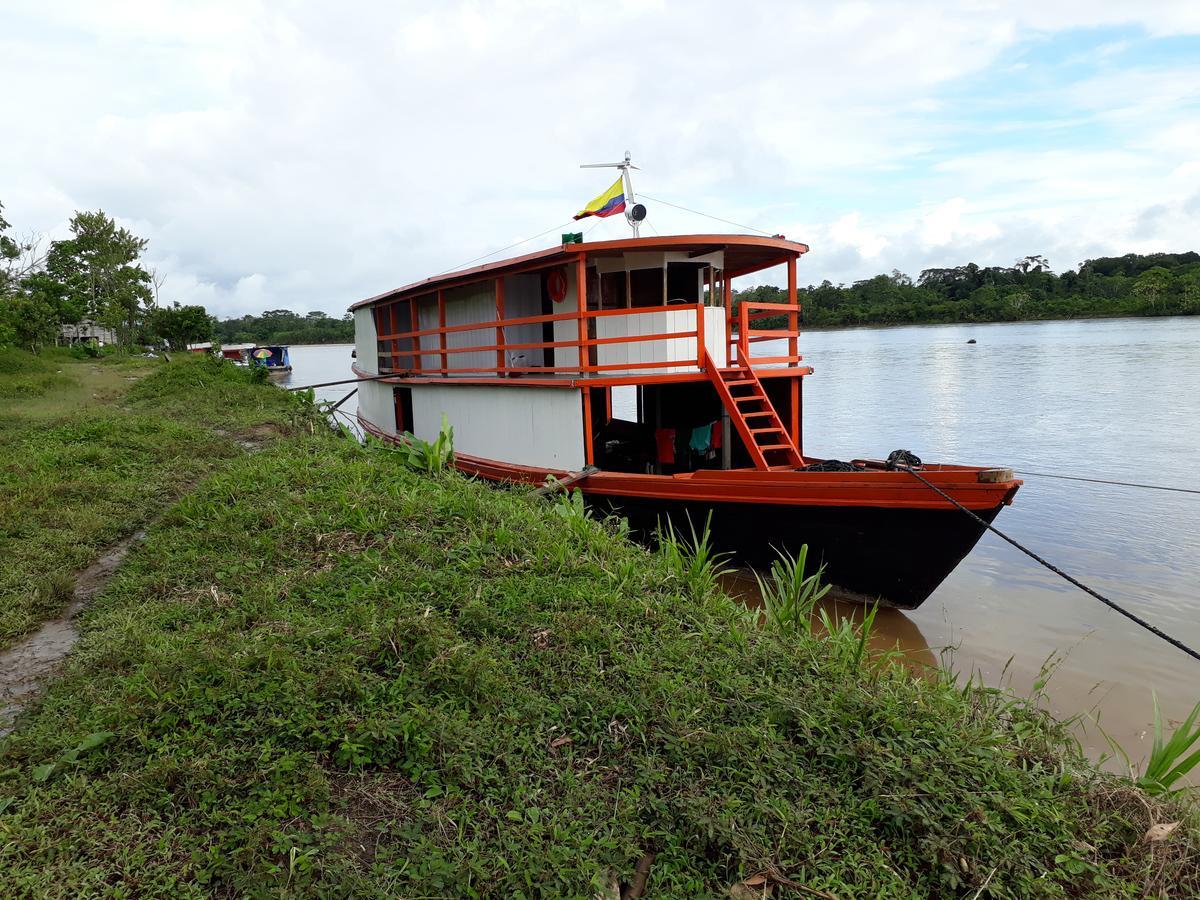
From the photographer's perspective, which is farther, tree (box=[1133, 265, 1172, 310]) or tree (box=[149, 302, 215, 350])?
tree (box=[1133, 265, 1172, 310])

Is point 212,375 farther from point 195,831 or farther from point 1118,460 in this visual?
point 1118,460

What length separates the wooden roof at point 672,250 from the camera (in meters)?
7.35

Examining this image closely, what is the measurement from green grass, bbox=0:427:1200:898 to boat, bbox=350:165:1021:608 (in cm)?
225

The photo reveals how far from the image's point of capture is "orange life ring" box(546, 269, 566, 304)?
8688 mm

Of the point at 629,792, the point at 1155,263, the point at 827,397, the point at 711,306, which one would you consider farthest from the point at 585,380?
the point at 1155,263

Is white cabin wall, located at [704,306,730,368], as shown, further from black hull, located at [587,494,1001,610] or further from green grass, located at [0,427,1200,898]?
green grass, located at [0,427,1200,898]

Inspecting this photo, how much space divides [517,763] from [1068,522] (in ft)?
34.7

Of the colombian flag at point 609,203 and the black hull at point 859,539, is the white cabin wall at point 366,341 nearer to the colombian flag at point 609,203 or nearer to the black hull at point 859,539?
the colombian flag at point 609,203

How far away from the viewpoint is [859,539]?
249 inches

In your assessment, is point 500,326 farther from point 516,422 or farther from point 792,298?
point 792,298

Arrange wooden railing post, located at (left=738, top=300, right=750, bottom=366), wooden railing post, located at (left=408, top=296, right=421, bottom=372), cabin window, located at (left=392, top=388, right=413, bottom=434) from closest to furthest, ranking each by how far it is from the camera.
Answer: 1. wooden railing post, located at (left=738, top=300, right=750, bottom=366)
2. wooden railing post, located at (left=408, top=296, right=421, bottom=372)
3. cabin window, located at (left=392, top=388, right=413, bottom=434)

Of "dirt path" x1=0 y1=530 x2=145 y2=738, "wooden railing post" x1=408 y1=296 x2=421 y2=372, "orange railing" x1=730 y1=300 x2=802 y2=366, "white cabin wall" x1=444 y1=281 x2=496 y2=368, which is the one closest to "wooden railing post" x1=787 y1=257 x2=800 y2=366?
"orange railing" x1=730 y1=300 x2=802 y2=366

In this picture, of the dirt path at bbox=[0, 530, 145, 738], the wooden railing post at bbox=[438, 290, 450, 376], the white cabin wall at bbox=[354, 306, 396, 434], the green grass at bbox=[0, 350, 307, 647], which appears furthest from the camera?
the white cabin wall at bbox=[354, 306, 396, 434]

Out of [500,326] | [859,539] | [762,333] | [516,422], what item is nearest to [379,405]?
[500,326]
